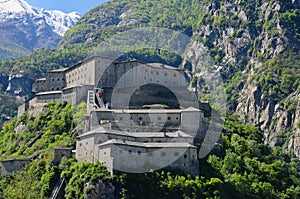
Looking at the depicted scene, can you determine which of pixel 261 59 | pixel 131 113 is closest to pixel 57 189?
pixel 131 113

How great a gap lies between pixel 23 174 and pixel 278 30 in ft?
400

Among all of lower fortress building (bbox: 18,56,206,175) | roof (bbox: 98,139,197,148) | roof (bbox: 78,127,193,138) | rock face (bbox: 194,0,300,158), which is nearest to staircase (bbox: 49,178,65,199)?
lower fortress building (bbox: 18,56,206,175)

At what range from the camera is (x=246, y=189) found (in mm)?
73438

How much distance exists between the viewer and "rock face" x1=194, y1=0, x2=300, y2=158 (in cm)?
15475

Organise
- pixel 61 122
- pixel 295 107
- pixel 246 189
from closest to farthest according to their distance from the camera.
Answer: pixel 246 189
pixel 61 122
pixel 295 107

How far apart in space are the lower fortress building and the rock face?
60.7 metres

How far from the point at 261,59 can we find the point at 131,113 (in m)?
104

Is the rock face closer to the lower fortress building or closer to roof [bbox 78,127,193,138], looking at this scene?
the lower fortress building

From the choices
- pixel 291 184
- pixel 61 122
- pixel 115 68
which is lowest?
pixel 291 184

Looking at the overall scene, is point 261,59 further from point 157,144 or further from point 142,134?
point 157,144

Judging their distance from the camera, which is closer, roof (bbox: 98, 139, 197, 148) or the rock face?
roof (bbox: 98, 139, 197, 148)

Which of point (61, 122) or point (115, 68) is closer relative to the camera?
point (61, 122)

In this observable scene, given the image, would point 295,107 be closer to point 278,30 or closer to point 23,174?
point 278,30

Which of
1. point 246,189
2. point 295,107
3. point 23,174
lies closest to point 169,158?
point 246,189
